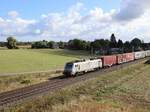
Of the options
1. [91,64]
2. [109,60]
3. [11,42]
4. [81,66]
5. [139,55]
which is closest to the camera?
[81,66]

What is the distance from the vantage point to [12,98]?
3262 cm

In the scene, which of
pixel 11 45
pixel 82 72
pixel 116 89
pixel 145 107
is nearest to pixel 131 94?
pixel 116 89

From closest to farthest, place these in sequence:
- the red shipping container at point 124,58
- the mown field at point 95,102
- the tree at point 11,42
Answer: the mown field at point 95,102 → the red shipping container at point 124,58 → the tree at point 11,42

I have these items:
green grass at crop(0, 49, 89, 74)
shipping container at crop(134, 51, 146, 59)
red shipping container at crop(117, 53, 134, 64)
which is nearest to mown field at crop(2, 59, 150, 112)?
green grass at crop(0, 49, 89, 74)

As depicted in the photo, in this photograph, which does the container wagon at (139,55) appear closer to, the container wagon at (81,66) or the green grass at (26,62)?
the green grass at (26,62)

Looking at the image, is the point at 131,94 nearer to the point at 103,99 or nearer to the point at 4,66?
the point at 103,99

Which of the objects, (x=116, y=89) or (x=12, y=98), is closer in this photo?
(x=12, y=98)

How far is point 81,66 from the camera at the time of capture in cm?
5719

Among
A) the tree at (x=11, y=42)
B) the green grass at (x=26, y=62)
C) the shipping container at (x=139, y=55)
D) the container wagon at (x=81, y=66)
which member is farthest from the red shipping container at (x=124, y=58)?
the tree at (x=11, y=42)

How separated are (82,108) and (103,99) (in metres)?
6.90

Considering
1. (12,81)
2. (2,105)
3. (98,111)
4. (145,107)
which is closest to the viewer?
(98,111)

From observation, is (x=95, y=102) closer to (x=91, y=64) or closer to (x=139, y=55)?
(x=91, y=64)

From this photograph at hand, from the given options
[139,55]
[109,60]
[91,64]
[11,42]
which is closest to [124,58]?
Answer: [109,60]

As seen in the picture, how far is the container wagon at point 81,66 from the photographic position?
5381 cm
